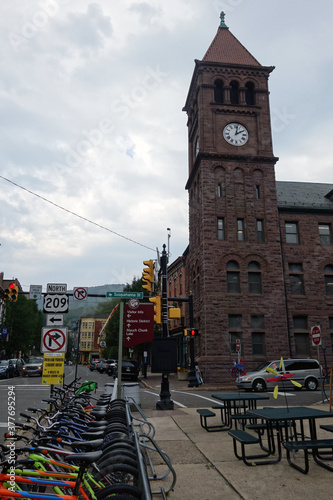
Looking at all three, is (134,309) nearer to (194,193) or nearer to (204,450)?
(204,450)

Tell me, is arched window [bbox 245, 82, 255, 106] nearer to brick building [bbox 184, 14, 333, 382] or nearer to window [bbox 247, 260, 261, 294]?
brick building [bbox 184, 14, 333, 382]

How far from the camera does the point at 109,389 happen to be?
12992 millimetres

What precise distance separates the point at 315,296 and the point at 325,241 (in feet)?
16.6

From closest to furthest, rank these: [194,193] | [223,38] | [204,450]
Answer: [204,450] < [194,193] < [223,38]

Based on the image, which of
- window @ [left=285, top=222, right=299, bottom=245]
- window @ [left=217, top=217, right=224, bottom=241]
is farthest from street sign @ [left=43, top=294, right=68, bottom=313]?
window @ [left=285, top=222, right=299, bottom=245]

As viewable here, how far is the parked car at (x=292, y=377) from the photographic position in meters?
21.7


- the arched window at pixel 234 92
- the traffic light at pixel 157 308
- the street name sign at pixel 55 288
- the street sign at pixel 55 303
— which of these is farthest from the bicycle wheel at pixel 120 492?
the arched window at pixel 234 92

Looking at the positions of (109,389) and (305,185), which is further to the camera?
(305,185)

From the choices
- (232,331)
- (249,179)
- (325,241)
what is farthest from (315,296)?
(249,179)

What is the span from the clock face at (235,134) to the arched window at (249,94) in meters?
3.04

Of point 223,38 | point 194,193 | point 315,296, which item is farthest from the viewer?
point 223,38

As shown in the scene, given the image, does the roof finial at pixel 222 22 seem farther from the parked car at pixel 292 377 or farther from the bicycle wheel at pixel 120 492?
the bicycle wheel at pixel 120 492

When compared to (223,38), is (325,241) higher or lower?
lower

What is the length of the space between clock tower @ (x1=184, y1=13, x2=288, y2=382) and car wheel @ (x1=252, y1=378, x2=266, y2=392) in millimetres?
5534
